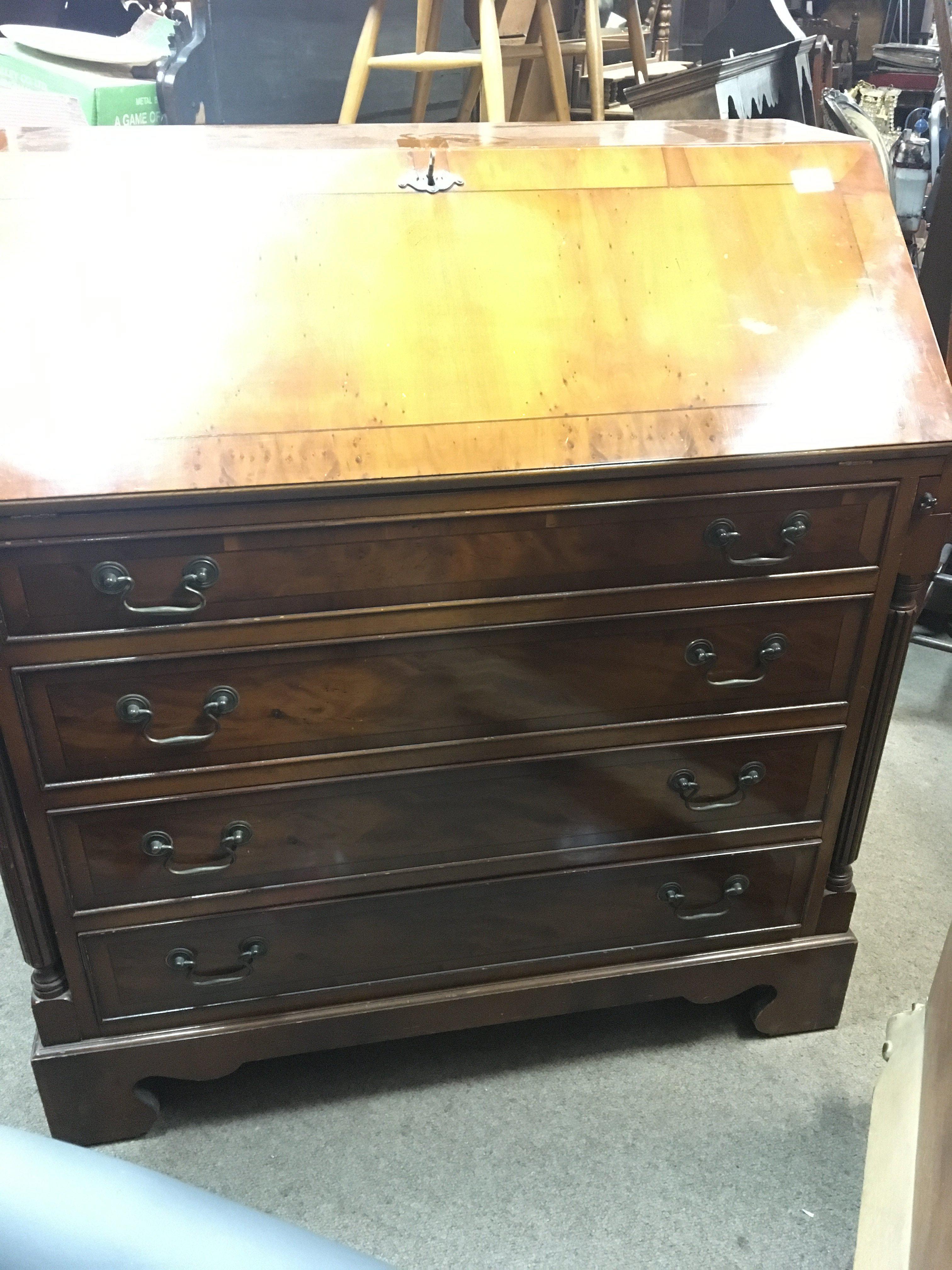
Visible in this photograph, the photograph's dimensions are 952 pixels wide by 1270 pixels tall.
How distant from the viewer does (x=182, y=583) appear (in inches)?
43.4

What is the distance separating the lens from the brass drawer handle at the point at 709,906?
148 cm

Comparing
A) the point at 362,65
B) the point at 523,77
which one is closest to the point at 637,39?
the point at 523,77

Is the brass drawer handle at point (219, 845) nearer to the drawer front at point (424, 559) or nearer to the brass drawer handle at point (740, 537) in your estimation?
the drawer front at point (424, 559)

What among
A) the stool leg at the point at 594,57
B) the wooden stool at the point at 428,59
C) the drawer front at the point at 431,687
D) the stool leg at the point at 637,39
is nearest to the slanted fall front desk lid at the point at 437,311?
the drawer front at the point at 431,687

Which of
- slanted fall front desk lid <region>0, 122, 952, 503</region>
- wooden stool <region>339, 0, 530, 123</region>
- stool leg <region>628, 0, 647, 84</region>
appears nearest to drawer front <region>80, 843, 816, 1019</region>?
slanted fall front desk lid <region>0, 122, 952, 503</region>

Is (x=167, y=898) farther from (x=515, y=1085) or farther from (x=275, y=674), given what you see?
(x=515, y=1085)

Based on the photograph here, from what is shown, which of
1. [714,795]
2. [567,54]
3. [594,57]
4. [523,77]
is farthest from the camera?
[567,54]

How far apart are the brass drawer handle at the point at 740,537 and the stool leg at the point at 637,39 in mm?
1658

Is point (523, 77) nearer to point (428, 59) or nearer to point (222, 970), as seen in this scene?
point (428, 59)

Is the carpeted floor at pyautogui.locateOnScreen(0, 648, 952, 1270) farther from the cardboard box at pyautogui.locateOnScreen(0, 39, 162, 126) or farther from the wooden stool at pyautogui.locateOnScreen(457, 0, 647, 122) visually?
the wooden stool at pyautogui.locateOnScreen(457, 0, 647, 122)

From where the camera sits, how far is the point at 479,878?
1.41 meters

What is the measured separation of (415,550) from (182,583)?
0.27 metres

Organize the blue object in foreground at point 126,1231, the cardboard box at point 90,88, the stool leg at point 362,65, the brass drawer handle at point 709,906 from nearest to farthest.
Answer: the blue object in foreground at point 126,1231 < the brass drawer handle at point 709,906 < the cardboard box at point 90,88 < the stool leg at point 362,65

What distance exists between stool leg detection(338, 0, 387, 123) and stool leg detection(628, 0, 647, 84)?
70 cm
